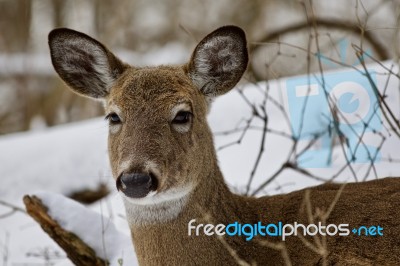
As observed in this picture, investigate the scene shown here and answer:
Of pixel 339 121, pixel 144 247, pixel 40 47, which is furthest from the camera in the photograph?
pixel 40 47

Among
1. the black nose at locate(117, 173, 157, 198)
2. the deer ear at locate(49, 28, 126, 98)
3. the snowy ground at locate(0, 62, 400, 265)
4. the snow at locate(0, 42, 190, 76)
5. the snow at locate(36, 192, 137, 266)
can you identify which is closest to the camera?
the black nose at locate(117, 173, 157, 198)

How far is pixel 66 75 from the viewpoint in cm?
380

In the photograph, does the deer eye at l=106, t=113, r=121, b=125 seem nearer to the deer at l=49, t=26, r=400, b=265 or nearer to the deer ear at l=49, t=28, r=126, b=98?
the deer at l=49, t=26, r=400, b=265

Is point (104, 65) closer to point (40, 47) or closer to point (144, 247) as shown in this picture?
point (144, 247)

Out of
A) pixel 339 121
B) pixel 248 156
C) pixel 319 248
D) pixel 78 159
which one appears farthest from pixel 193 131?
pixel 78 159

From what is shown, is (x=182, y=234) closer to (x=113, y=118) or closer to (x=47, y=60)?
(x=113, y=118)

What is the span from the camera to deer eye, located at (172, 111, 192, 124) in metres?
3.25

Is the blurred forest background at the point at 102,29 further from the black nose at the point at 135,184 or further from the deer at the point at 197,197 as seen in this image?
the black nose at the point at 135,184

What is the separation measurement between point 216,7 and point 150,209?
48.1 ft

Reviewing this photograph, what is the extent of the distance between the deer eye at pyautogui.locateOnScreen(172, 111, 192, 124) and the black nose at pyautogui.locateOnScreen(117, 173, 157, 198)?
423 mm

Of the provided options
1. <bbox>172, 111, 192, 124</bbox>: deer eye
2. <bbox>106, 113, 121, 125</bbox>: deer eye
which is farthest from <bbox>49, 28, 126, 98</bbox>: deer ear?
<bbox>172, 111, 192, 124</bbox>: deer eye

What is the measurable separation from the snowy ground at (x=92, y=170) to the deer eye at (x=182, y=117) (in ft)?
2.10

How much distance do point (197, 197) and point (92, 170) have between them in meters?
3.60

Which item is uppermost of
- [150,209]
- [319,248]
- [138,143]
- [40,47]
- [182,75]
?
[40,47]
